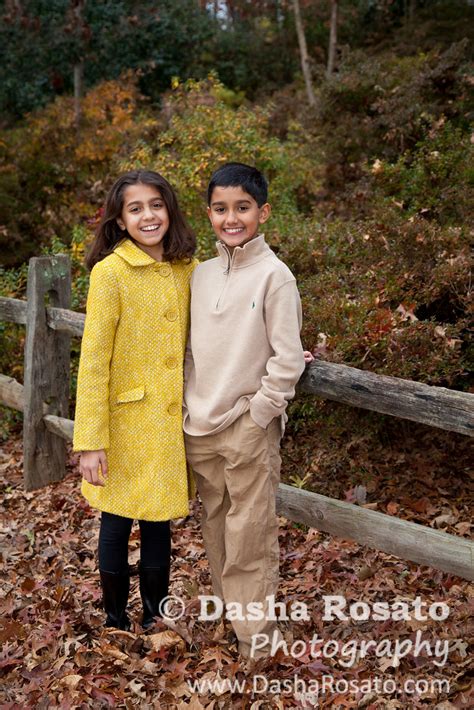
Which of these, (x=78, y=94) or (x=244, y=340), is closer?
Result: (x=244, y=340)

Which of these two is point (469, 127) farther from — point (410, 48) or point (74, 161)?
point (410, 48)

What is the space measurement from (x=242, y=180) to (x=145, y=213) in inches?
17.3

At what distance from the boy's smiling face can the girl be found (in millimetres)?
251

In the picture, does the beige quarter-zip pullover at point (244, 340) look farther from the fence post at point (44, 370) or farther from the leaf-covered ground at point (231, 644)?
the fence post at point (44, 370)

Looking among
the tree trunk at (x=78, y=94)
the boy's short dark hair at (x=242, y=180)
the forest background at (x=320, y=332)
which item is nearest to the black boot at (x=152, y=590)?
the forest background at (x=320, y=332)

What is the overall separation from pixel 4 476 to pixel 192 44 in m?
13.1

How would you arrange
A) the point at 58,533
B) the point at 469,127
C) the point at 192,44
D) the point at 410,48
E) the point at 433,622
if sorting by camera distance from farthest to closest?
the point at 192,44 → the point at 410,48 → the point at 469,127 → the point at 58,533 → the point at 433,622

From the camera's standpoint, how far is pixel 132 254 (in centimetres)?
314

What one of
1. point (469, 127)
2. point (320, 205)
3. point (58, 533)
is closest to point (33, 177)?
point (320, 205)

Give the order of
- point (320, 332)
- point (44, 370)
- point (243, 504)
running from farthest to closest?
point (44, 370) → point (320, 332) → point (243, 504)

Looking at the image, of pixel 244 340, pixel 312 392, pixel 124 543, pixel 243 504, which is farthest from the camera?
pixel 312 392

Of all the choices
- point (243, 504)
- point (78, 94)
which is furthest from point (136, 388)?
point (78, 94)

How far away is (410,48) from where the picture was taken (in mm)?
14734

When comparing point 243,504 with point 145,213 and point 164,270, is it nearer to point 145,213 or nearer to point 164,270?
point 164,270
